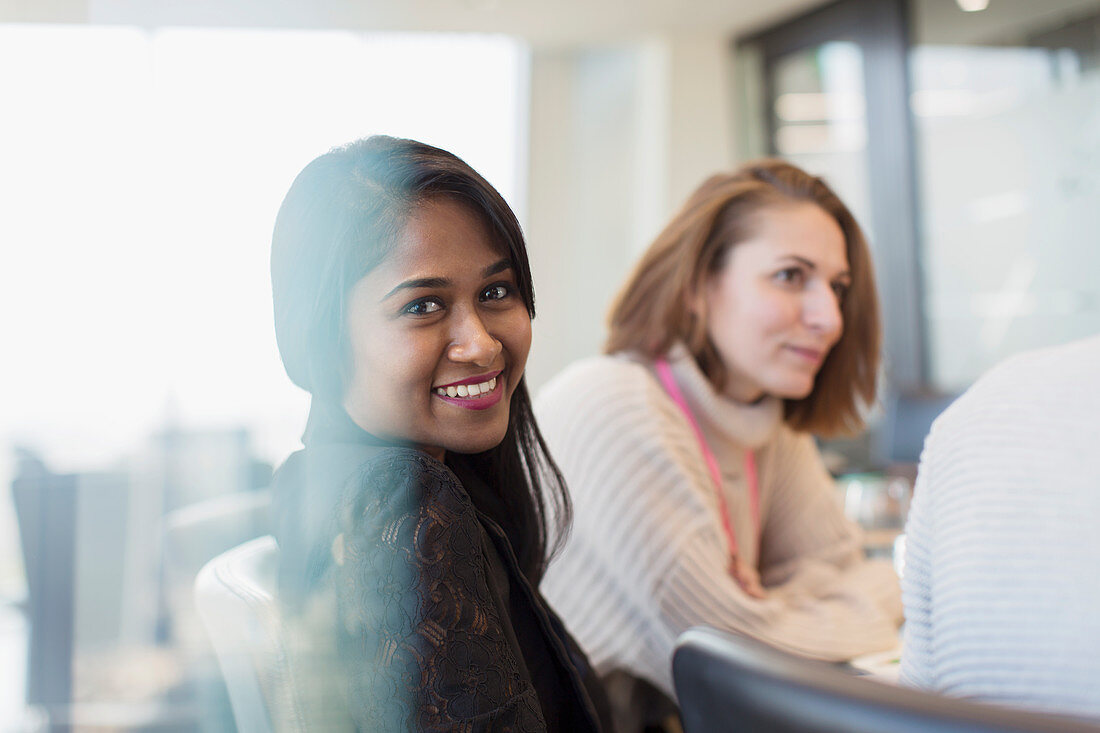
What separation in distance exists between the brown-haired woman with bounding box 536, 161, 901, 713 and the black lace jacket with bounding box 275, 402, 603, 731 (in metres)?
0.46

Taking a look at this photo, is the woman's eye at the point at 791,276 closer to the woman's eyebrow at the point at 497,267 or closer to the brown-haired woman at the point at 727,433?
the brown-haired woman at the point at 727,433

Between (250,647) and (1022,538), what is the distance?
18.4 inches

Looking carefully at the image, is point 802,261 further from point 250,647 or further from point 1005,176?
point 1005,176

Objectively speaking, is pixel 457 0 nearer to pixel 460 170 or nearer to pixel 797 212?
pixel 460 170

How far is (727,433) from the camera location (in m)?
1.20

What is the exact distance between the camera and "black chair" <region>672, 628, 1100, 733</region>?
1.37ft

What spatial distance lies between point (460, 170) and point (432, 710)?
32cm

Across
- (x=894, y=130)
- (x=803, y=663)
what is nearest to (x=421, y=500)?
(x=803, y=663)

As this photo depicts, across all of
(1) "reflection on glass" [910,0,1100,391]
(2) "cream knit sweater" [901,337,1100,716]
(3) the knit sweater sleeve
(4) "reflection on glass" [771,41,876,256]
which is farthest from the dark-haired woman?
(4) "reflection on glass" [771,41,876,256]

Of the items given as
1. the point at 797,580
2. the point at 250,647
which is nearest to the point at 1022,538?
the point at 250,647

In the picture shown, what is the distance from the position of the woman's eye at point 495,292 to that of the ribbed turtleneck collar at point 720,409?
2.00 feet

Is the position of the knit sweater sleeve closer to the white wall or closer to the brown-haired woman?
the brown-haired woman

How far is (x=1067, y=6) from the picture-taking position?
3.03m

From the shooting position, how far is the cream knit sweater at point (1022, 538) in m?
0.51
